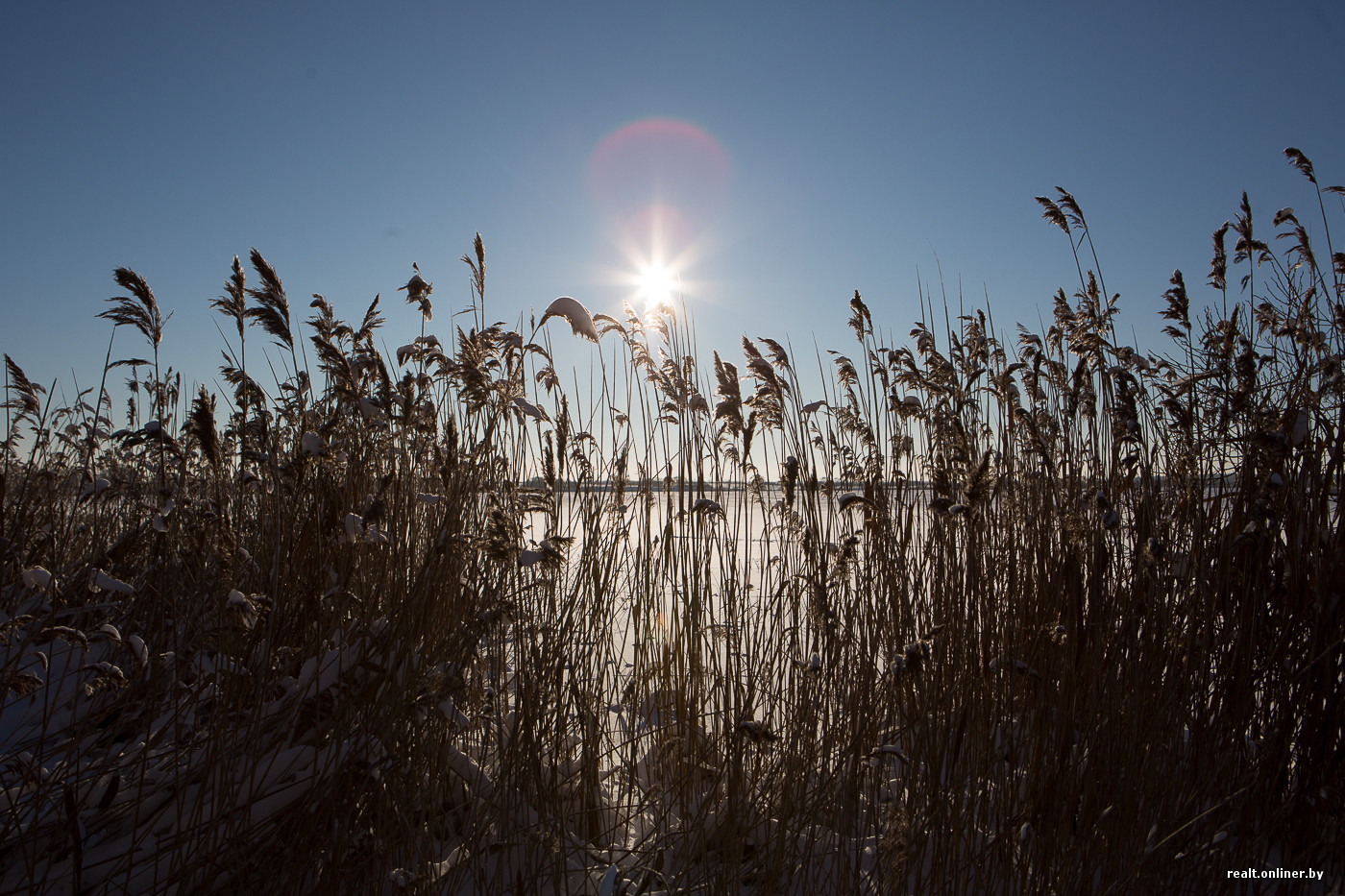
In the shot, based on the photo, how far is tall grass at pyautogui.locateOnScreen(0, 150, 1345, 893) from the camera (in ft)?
4.66

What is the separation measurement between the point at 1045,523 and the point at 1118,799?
2.59ft

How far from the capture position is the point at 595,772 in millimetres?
1827

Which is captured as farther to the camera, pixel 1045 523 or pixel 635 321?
pixel 635 321

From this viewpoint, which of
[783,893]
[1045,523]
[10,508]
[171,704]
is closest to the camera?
[783,893]

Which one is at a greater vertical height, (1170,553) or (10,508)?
(10,508)

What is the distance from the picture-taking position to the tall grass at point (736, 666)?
4.66ft

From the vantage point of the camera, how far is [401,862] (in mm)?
1462

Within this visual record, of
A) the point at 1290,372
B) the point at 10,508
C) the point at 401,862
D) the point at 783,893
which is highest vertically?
the point at 1290,372

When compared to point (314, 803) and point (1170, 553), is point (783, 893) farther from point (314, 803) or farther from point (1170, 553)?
point (1170, 553)

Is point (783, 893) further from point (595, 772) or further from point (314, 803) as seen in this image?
point (314, 803)

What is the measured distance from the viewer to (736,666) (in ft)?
6.20

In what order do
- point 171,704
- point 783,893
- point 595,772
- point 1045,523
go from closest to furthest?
point 783,893 < point 171,704 < point 595,772 < point 1045,523

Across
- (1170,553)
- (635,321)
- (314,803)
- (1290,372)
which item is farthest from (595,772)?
(1290,372)

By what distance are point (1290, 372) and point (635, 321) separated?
6.27ft
